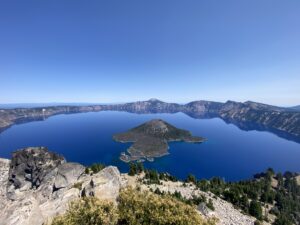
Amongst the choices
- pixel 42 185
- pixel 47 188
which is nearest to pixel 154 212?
pixel 47 188

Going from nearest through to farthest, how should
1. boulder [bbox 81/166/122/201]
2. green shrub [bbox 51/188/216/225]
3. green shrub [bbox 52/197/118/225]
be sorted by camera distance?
1. green shrub [bbox 51/188/216/225]
2. green shrub [bbox 52/197/118/225]
3. boulder [bbox 81/166/122/201]

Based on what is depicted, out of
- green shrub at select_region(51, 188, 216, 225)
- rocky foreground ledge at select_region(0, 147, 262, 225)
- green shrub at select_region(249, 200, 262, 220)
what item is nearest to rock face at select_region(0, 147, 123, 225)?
rocky foreground ledge at select_region(0, 147, 262, 225)

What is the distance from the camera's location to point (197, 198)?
7769cm

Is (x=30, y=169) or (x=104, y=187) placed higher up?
(x=104, y=187)

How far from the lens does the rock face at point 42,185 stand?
36.9m

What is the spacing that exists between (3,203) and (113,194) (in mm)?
41642

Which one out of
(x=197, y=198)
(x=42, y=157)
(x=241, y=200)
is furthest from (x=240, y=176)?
(x=42, y=157)

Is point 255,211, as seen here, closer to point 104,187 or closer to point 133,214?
point 104,187

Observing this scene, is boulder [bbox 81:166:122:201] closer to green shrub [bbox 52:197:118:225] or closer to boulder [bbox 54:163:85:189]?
green shrub [bbox 52:197:118:225]

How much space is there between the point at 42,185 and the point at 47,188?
573cm

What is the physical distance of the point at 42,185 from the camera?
69688mm

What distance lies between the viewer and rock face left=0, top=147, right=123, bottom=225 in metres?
36.9

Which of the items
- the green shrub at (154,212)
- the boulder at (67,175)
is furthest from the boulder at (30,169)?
the green shrub at (154,212)

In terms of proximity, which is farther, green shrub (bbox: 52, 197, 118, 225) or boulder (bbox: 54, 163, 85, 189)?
boulder (bbox: 54, 163, 85, 189)
